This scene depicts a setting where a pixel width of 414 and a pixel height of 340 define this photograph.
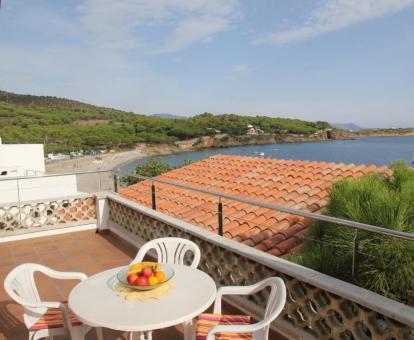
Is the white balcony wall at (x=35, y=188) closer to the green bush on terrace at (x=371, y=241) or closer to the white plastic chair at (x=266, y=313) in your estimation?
the green bush on terrace at (x=371, y=241)

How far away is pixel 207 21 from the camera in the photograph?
10.3 metres

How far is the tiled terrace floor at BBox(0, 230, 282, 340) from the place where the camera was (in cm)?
318

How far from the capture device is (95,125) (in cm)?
8588

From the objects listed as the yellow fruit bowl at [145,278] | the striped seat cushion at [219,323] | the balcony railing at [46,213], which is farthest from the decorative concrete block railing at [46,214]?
the striped seat cushion at [219,323]

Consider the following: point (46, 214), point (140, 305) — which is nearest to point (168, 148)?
point (46, 214)

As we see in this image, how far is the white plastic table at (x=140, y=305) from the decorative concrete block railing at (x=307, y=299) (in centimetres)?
82

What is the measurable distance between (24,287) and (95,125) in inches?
3468

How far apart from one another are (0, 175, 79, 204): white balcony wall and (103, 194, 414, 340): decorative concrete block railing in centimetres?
1268

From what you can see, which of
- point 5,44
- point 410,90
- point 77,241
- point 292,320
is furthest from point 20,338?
point 410,90

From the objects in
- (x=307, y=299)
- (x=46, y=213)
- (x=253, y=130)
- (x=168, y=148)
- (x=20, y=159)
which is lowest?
(x=168, y=148)

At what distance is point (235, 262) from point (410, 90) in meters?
40.4

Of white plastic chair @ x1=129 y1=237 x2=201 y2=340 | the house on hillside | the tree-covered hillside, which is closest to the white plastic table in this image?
white plastic chair @ x1=129 y1=237 x2=201 y2=340

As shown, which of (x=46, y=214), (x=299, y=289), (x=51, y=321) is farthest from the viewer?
(x=46, y=214)

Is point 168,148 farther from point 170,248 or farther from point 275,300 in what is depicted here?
point 275,300
